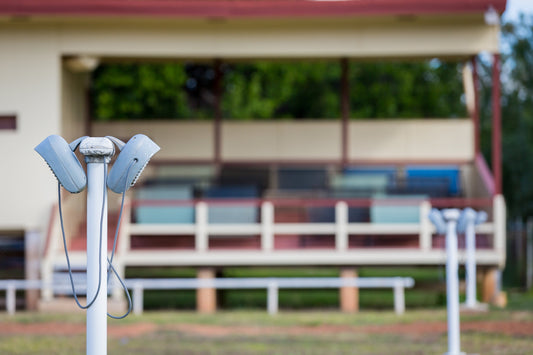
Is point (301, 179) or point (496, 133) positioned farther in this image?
point (301, 179)

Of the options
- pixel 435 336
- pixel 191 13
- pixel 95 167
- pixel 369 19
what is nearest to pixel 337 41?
pixel 369 19

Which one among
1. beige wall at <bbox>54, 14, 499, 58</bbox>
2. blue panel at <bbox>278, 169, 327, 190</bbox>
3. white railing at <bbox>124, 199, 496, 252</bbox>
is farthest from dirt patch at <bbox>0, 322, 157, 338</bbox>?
blue panel at <bbox>278, 169, 327, 190</bbox>

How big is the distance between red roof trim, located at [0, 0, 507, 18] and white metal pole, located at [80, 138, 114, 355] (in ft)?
34.4

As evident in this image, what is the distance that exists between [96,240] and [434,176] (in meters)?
14.8

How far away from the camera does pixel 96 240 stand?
5.52 m

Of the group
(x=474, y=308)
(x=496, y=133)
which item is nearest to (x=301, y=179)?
(x=496, y=133)

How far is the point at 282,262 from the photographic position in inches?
617

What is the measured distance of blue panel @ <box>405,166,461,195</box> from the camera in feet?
61.6

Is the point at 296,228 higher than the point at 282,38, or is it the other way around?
the point at 282,38

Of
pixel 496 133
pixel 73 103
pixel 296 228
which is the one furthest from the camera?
pixel 73 103

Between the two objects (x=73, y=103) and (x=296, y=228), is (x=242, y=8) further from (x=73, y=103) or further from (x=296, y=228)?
(x=73, y=103)

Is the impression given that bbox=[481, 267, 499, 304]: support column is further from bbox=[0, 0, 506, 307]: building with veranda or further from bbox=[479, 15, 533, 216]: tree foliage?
bbox=[479, 15, 533, 216]: tree foliage

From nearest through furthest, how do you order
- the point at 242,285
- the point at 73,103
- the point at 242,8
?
the point at 242,285, the point at 242,8, the point at 73,103

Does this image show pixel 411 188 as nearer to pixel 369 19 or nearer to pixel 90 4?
pixel 369 19
